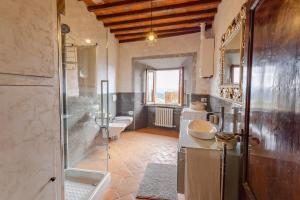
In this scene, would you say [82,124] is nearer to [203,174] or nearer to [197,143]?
[197,143]

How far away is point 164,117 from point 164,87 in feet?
3.34

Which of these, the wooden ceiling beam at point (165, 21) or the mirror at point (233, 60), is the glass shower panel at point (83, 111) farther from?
the mirror at point (233, 60)

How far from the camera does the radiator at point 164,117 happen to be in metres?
5.05

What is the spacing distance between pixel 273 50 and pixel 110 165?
9.17ft

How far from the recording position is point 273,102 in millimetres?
642

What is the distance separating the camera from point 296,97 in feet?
1.65

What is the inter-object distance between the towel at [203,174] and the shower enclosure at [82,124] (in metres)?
1.16

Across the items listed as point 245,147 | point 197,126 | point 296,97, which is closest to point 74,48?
point 197,126

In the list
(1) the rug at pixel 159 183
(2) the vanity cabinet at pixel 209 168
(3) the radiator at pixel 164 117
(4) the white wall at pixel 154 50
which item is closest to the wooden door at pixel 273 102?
(2) the vanity cabinet at pixel 209 168

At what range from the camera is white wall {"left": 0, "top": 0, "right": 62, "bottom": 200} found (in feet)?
2.53

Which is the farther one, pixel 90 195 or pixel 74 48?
pixel 74 48

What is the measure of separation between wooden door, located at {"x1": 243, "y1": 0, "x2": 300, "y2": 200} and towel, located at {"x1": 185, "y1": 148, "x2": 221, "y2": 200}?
412mm

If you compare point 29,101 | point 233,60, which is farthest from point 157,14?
point 29,101

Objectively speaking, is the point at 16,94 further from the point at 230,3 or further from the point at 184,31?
the point at 184,31
